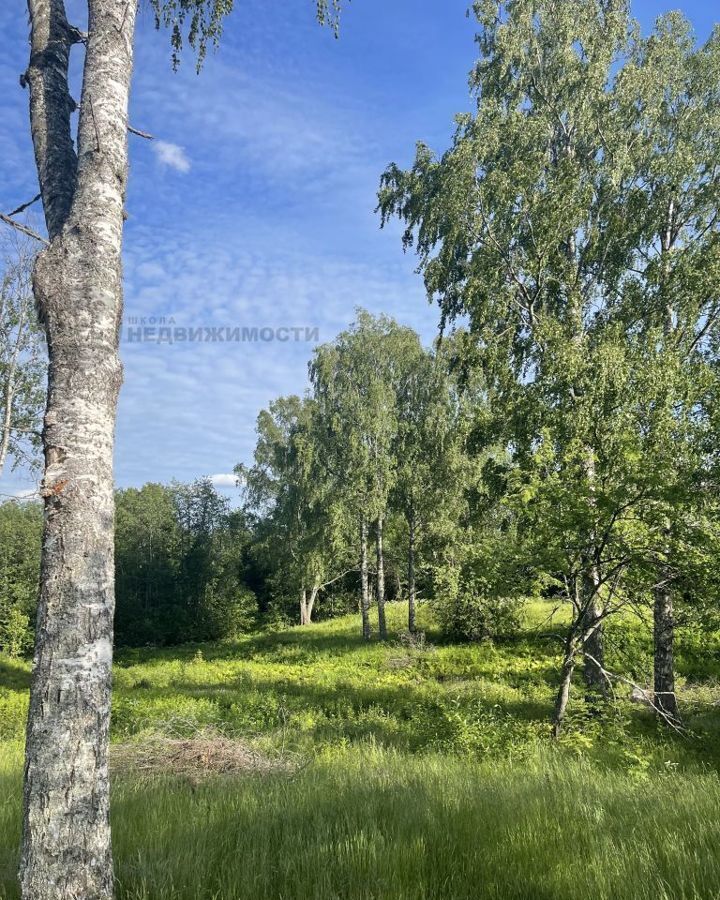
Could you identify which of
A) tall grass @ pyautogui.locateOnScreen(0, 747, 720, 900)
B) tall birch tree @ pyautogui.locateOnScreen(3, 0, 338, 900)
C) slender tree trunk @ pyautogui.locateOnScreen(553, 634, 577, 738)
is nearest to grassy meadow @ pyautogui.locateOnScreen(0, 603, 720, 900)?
tall grass @ pyautogui.locateOnScreen(0, 747, 720, 900)

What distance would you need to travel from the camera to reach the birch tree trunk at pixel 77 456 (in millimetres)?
2514

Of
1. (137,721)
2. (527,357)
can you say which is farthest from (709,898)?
(527,357)

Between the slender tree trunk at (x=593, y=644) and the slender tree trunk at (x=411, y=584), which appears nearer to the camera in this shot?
the slender tree trunk at (x=593, y=644)

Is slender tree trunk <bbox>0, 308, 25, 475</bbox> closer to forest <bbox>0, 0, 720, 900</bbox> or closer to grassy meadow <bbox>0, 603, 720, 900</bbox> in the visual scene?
forest <bbox>0, 0, 720, 900</bbox>

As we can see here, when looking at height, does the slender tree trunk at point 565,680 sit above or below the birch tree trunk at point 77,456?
below

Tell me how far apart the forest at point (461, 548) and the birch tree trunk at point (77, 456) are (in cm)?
1

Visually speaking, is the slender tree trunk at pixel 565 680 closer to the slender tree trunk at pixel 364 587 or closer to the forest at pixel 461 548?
the forest at pixel 461 548

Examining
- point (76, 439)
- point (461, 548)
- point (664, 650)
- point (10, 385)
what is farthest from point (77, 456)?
point (10, 385)

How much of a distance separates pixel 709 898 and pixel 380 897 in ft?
4.42

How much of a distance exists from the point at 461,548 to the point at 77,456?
8.55m

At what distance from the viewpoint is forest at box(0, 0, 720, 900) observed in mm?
2746

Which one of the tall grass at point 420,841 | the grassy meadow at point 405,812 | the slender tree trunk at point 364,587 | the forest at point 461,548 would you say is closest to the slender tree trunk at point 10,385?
the forest at point 461,548

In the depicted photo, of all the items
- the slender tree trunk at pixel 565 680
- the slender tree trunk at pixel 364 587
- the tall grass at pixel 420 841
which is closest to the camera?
the tall grass at pixel 420 841

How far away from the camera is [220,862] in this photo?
2969 millimetres
